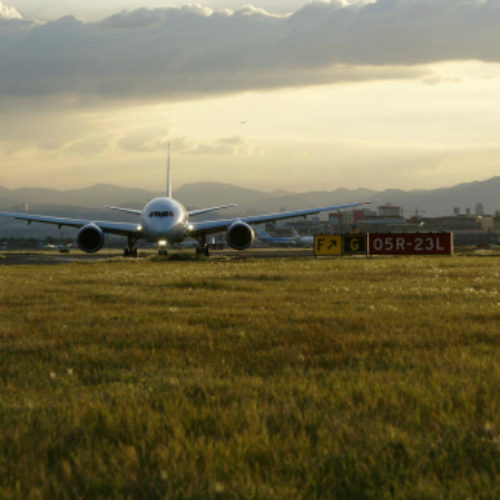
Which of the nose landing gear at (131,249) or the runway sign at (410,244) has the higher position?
the runway sign at (410,244)

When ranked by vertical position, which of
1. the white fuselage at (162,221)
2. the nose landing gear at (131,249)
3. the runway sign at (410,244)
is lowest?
the nose landing gear at (131,249)

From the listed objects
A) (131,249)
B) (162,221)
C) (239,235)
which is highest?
(162,221)

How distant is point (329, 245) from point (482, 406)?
40366 mm

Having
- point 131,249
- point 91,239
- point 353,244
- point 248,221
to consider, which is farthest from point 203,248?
point 353,244

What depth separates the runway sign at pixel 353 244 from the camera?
145 ft

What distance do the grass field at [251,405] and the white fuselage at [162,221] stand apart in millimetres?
32564

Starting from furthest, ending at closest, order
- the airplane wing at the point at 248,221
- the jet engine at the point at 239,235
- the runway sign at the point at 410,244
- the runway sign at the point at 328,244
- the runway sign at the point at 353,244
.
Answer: the airplane wing at the point at 248,221, the runway sign at the point at 328,244, the jet engine at the point at 239,235, the runway sign at the point at 353,244, the runway sign at the point at 410,244

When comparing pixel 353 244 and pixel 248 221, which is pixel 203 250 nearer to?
pixel 248 221

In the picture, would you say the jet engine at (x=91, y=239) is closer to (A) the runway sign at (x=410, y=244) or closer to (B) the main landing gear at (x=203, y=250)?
(B) the main landing gear at (x=203, y=250)

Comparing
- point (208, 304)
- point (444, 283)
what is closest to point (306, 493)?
point (208, 304)

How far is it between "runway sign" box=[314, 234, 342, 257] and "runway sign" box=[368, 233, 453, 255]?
2883mm

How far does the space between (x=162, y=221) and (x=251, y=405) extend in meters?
39.1

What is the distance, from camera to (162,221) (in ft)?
144

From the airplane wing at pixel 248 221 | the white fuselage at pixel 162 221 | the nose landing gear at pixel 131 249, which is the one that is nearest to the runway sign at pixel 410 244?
the airplane wing at pixel 248 221
